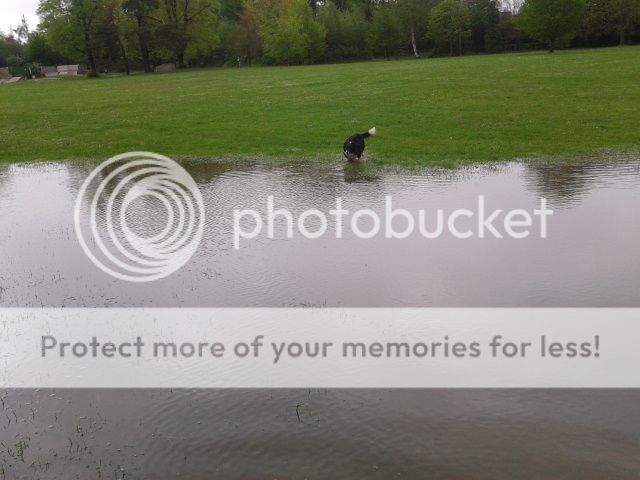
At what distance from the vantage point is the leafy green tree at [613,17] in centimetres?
6669

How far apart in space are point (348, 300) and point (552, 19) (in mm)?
65084

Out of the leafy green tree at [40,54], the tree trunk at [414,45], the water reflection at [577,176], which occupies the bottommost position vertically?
the water reflection at [577,176]

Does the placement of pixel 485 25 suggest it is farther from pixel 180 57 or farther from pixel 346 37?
pixel 180 57

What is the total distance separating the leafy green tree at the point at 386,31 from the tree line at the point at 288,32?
0.13 meters

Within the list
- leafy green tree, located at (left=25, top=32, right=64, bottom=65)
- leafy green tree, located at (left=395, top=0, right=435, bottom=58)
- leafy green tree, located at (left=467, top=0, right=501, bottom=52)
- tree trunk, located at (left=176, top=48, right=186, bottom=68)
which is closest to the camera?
tree trunk, located at (left=176, top=48, right=186, bottom=68)

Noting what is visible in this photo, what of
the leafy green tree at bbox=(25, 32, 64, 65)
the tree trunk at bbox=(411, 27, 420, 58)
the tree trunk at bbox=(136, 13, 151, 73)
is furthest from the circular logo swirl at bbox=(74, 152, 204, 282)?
the leafy green tree at bbox=(25, 32, 64, 65)

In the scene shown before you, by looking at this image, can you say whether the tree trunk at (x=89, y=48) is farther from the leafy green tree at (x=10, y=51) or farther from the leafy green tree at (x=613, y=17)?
the leafy green tree at (x=613, y=17)

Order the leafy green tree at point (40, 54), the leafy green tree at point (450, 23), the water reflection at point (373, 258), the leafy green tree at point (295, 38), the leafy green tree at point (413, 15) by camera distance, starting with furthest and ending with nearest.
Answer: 1. the leafy green tree at point (40, 54)
2. the leafy green tree at point (413, 15)
3. the leafy green tree at point (295, 38)
4. the leafy green tree at point (450, 23)
5. the water reflection at point (373, 258)

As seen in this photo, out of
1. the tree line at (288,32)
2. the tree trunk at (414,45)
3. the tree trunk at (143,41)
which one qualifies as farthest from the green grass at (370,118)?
the tree trunk at (414,45)

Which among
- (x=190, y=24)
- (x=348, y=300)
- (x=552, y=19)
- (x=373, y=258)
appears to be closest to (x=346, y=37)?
(x=190, y=24)

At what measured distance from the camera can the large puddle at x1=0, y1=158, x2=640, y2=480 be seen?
239 inches

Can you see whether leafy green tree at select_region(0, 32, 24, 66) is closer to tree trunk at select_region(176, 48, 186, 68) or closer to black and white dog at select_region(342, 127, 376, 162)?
tree trunk at select_region(176, 48, 186, 68)

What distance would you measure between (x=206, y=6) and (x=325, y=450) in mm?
85833

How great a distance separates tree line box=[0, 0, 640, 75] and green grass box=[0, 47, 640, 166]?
3370 cm
